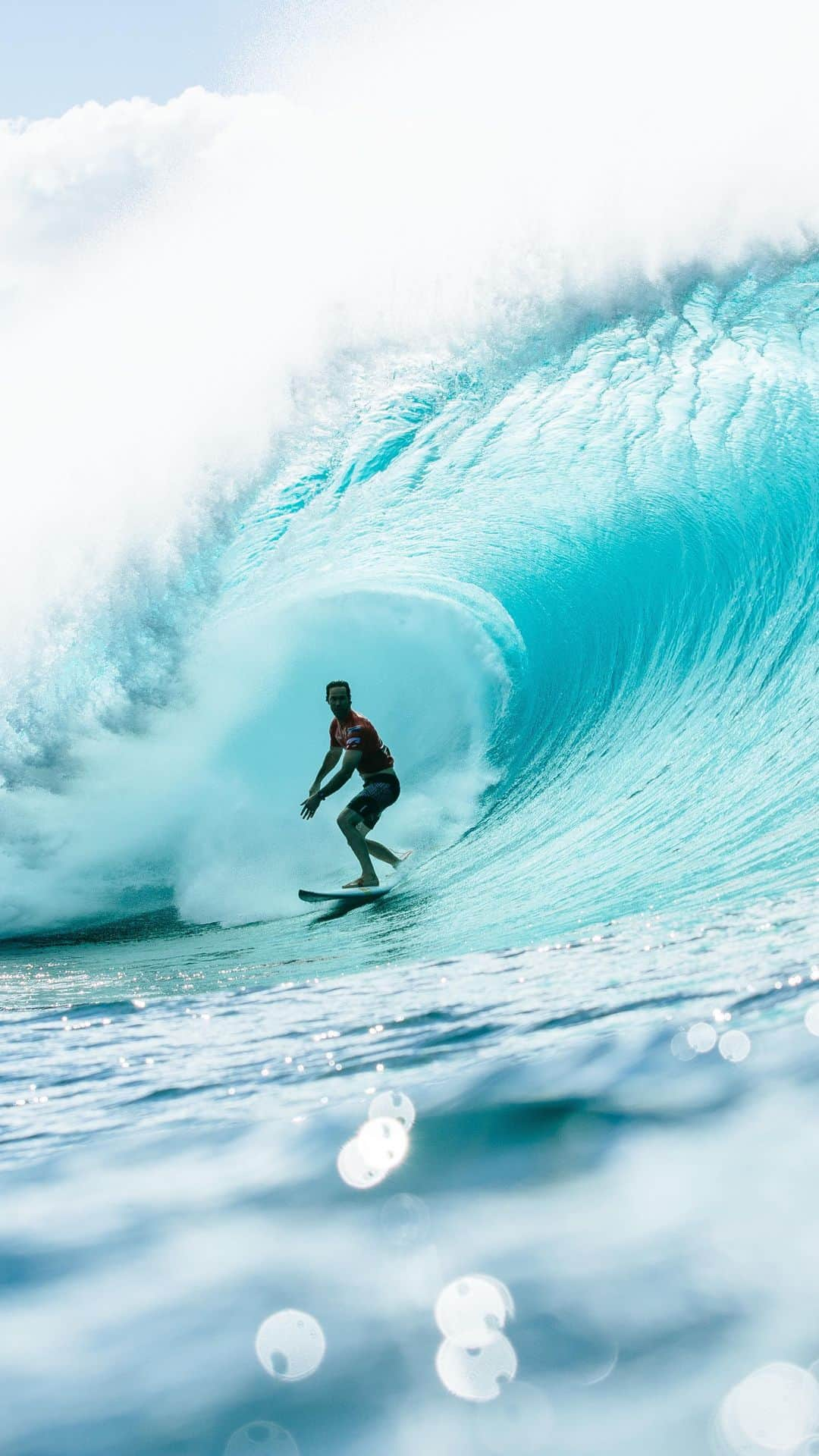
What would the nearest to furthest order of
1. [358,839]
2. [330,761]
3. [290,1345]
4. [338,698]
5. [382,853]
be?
[290,1345]
[338,698]
[358,839]
[330,761]
[382,853]

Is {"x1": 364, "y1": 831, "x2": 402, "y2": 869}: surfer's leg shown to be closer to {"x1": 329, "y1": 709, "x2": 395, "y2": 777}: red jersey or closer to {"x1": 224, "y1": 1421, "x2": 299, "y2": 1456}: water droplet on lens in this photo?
{"x1": 329, "y1": 709, "x2": 395, "y2": 777}: red jersey

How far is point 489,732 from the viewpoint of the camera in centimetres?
946

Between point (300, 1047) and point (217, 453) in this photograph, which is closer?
point (300, 1047)

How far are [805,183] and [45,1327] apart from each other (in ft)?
54.2

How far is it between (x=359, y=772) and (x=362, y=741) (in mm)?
213

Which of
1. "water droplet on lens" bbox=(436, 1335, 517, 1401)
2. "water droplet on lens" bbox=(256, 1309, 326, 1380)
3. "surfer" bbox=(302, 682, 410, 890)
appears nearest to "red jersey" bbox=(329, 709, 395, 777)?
"surfer" bbox=(302, 682, 410, 890)

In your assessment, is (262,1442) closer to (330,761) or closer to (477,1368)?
(477,1368)

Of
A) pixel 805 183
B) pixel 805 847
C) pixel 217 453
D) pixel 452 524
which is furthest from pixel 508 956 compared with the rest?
pixel 805 183

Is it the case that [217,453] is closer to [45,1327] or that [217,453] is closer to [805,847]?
[805,847]

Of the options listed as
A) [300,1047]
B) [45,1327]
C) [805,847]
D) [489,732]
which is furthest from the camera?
[489,732]

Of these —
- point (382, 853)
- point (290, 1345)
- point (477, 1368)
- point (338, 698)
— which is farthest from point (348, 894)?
point (477, 1368)

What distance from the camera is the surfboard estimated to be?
22.7 ft

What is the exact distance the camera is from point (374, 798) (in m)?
7.13

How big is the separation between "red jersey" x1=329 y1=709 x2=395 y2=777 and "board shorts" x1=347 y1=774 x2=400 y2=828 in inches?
2.7
